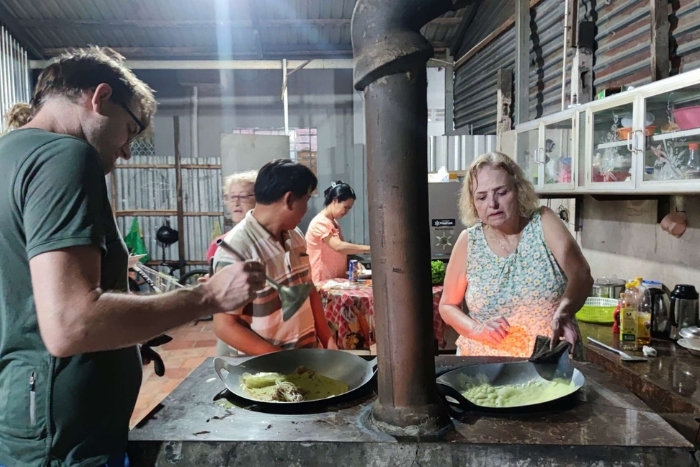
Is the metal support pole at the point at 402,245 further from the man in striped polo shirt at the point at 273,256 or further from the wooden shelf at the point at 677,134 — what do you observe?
the wooden shelf at the point at 677,134

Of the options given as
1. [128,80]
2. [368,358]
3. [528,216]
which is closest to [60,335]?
[128,80]

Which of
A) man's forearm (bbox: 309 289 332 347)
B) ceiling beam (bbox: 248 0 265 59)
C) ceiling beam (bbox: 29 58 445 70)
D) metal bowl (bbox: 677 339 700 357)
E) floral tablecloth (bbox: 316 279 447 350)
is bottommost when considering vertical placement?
floral tablecloth (bbox: 316 279 447 350)

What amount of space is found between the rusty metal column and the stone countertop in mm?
1026

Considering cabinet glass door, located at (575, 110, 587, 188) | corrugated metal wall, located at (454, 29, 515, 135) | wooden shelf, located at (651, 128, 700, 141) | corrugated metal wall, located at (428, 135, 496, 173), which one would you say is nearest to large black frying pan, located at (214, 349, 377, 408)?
wooden shelf, located at (651, 128, 700, 141)

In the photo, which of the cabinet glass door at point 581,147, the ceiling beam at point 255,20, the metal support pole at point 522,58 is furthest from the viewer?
the ceiling beam at point 255,20

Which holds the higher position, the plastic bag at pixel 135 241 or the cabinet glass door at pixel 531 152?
the cabinet glass door at pixel 531 152

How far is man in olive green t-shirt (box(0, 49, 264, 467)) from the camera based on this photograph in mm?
1103

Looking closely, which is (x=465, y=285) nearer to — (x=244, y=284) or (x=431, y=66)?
(x=244, y=284)

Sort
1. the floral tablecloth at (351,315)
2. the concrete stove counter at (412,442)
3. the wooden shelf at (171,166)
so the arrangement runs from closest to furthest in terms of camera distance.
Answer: the concrete stove counter at (412,442)
the floral tablecloth at (351,315)
the wooden shelf at (171,166)

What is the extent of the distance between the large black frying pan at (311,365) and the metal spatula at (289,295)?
0.39m

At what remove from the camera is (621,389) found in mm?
1579

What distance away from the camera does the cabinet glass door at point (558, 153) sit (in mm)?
3910

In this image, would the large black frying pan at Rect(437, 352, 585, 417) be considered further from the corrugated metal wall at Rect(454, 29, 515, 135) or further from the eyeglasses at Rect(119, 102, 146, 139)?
the corrugated metal wall at Rect(454, 29, 515, 135)

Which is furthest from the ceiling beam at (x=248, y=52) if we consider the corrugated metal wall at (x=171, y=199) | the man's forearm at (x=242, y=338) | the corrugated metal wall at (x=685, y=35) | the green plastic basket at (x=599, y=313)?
the man's forearm at (x=242, y=338)
